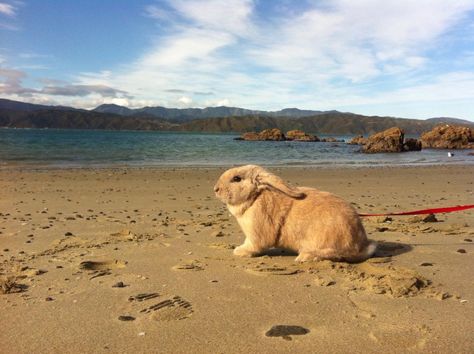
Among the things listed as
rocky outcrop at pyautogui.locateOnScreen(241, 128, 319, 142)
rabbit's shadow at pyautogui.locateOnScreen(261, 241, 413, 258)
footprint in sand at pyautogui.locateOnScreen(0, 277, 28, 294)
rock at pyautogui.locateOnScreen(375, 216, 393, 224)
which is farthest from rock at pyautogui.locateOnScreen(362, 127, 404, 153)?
footprint in sand at pyautogui.locateOnScreen(0, 277, 28, 294)

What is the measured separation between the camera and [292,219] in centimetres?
580

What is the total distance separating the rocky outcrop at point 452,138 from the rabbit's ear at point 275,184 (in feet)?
200

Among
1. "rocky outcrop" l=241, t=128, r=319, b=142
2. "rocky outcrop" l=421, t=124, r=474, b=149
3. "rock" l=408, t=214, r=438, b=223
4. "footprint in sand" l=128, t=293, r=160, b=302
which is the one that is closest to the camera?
"footprint in sand" l=128, t=293, r=160, b=302

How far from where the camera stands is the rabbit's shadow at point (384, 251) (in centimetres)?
621

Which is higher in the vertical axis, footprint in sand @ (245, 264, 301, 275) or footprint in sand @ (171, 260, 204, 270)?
footprint in sand @ (245, 264, 301, 275)

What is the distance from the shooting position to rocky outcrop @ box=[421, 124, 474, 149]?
59469 mm

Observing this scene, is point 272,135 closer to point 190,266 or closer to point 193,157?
point 193,157

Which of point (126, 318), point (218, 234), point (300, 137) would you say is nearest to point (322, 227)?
point (218, 234)

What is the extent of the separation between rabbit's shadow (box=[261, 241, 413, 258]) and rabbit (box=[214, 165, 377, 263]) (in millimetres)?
305

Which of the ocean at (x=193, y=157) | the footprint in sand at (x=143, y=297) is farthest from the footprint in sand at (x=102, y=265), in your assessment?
the ocean at (x=193, y=157)

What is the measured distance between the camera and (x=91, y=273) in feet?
17.5

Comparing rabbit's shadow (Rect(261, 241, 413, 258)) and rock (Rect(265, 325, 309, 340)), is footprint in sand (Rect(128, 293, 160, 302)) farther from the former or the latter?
rabbit's shadow (Rect(261, 241, 413, 258))

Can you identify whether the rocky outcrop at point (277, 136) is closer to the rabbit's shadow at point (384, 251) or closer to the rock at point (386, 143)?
the rock at point (386, 143)

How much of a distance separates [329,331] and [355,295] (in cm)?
97
